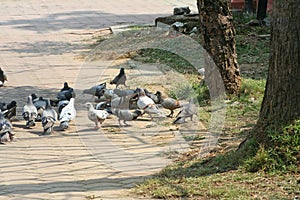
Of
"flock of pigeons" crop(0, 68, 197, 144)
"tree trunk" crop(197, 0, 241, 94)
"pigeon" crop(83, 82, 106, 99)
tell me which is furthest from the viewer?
"pigeon" crop(83, 82, 106, 99)

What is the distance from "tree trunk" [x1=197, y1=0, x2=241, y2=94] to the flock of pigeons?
0.76m

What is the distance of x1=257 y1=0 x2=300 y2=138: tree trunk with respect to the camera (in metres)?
5.87

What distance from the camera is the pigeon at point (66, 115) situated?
812 centimetres

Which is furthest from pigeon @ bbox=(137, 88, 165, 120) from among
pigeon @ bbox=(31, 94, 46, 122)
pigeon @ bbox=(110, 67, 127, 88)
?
pigeon @ bbox=(110, 67, 127, 88)

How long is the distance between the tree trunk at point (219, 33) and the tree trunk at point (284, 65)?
2.85 metres

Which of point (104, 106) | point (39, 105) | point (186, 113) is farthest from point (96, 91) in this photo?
point (186, 113)

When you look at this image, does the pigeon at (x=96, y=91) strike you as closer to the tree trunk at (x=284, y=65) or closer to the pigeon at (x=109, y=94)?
the pigeon at (x=109, y=94)

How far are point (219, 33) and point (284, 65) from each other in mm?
3035

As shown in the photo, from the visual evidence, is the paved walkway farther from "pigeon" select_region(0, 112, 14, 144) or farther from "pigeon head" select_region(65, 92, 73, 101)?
"pigeon head" select_region(65, 92, 73, 101)

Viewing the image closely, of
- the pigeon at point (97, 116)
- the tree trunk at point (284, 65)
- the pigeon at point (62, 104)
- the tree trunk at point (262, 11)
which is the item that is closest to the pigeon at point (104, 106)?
the pigeon at point (62, 104)

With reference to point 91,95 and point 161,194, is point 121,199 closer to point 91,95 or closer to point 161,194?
point 161,194

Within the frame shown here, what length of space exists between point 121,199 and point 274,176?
124 centimetres

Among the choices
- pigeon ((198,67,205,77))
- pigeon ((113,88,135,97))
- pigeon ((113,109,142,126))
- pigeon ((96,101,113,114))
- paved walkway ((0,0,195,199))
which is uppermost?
pigeon ((198,67,205,77))

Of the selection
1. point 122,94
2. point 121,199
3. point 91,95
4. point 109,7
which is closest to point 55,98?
point 91,95
